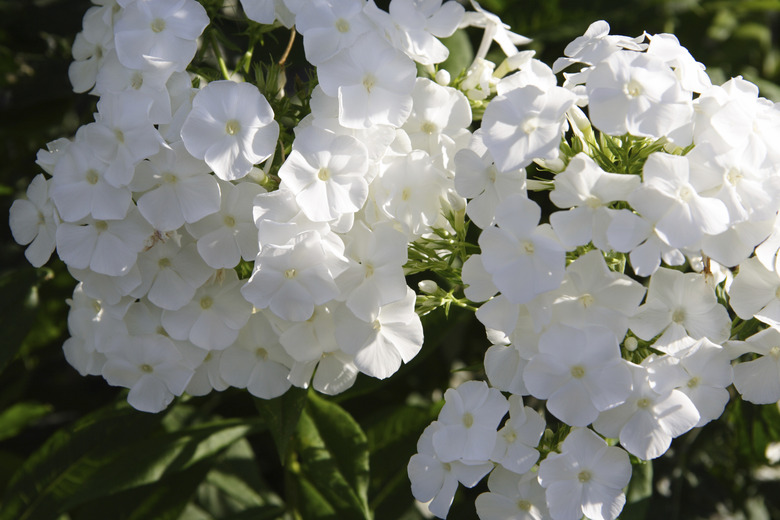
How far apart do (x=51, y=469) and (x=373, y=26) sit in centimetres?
105

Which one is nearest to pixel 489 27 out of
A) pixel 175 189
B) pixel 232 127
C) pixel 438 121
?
pixel 438 121

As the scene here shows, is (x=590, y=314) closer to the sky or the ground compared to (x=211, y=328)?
closer to the sky

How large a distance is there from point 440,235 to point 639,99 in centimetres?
35

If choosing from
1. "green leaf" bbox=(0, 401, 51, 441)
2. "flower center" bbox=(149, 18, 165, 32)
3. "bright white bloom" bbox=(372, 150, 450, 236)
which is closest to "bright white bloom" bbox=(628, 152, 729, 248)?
"bright white bloom" bbox=(372, 150, 450, 236)

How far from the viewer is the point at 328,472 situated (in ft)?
4.29

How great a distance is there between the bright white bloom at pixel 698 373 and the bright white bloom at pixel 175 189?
2.11 ft

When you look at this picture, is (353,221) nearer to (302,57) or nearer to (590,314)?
(590,314)

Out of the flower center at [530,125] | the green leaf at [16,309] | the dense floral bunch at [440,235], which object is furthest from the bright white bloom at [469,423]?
the green leaf at [16,309]

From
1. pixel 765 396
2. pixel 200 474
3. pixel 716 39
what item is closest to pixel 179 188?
pixel 200 474

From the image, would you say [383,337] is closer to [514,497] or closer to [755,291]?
[514,497]

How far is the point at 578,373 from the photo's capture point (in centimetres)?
93

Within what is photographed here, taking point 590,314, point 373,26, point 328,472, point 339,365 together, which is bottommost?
point 328,472

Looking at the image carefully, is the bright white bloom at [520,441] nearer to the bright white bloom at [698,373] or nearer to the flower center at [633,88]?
the bright white bloom at [698,373]

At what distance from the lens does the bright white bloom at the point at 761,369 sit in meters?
0.98
